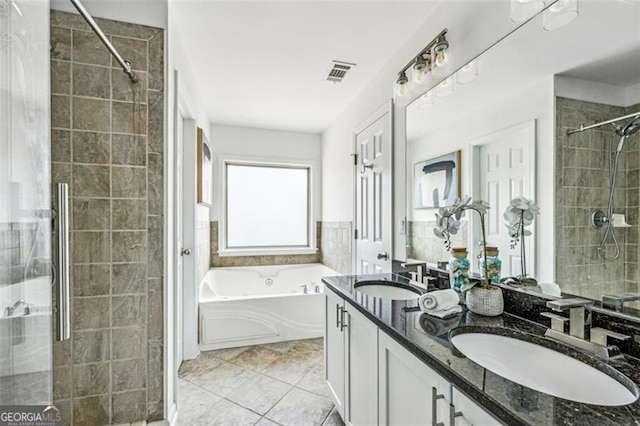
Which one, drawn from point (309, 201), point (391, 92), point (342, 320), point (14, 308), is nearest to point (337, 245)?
point (309, 201)

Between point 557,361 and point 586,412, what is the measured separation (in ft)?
1.07

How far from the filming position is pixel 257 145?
4094 mm

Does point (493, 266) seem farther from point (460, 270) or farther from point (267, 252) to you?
point (267, 252)

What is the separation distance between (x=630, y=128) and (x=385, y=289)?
4.42 feet

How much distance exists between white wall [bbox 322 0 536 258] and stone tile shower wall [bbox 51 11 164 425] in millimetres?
1588

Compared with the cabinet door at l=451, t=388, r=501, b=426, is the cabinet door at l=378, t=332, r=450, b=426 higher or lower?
lower

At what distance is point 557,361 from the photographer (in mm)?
890

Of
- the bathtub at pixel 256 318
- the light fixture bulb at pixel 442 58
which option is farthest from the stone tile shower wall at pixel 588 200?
the bathtub at pixel 256 318

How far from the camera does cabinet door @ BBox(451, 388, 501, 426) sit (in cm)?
69

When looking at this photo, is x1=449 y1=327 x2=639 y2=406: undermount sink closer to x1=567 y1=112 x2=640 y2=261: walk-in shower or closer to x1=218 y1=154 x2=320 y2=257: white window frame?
x1=567 y1=112 x2=640 y2=261: walk-in shower

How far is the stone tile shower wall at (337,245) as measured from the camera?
3.29 m

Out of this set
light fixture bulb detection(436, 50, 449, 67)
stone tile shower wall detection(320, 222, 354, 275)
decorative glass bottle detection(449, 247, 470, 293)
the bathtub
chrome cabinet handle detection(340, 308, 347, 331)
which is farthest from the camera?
stone tile shower wall detection(320, 222, 354, 275)

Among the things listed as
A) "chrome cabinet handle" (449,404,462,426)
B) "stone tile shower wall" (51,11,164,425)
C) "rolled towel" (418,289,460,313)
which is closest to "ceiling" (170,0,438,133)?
"stone tile shower wall" (51,11,164,425)

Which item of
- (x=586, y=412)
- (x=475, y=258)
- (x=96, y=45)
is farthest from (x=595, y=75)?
(x=96, y=45)
